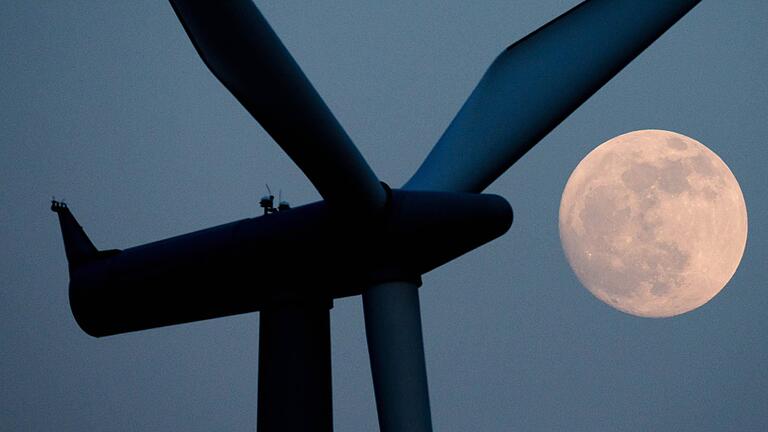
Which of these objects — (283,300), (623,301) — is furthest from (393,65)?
(283,300)

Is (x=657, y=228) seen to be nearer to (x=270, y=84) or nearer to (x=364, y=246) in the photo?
(x=364, y=246)

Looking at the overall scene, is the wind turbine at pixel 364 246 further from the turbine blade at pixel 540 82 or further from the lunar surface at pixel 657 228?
the lunar surface at pixel 657 228

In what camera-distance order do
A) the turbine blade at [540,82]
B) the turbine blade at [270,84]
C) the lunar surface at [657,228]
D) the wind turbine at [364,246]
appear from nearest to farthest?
the turbine blade at [270,84], the wind turbine at [364,246], the turbine blade at [540,82], the lunar surface at [657,228]

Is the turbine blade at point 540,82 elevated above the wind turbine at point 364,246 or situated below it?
above

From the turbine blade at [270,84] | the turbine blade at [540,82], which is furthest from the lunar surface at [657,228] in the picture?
the turbine blade at [270,84]

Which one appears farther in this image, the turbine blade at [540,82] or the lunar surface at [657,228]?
the lunar surface at [657,228]

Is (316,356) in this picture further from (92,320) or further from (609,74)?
(609,74)

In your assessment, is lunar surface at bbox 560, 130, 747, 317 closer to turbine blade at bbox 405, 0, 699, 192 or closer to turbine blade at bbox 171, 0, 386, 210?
turbine blade at bbox 405, 0, 699, 192
